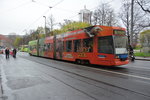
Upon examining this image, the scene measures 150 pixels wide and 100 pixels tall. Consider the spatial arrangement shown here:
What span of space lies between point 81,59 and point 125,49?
409 cm

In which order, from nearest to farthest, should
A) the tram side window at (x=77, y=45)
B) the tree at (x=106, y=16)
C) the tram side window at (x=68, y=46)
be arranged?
the tram side window at (x=77, y=45) < the tram side window at (x=68, y=46) < the tree at (x=106, y=16)

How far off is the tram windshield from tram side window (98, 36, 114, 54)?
361mm

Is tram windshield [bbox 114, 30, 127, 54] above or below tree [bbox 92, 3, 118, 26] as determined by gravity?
below

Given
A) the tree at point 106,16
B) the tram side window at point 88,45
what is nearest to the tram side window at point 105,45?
the tram side window at point 88,45

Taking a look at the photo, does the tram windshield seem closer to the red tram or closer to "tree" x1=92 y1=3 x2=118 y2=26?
the red tram

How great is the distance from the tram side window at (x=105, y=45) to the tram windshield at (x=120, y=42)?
1.19 feet

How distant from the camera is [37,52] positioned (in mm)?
25578

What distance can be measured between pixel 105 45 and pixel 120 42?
1158 mm

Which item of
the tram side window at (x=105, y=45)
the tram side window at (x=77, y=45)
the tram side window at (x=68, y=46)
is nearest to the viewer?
the tram side window at (x=105, y=45)

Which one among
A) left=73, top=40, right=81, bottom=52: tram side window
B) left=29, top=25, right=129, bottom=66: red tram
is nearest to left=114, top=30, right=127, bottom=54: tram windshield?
left=29, top=25, right=129, bottom=66: red tram

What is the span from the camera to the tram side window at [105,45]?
982cm

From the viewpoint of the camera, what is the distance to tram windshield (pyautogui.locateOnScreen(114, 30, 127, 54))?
9867mm

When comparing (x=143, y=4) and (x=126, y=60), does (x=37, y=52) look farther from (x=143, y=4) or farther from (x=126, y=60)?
(x=143, y=4)

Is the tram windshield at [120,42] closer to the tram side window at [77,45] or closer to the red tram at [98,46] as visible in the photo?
the red tram at [98,46]
